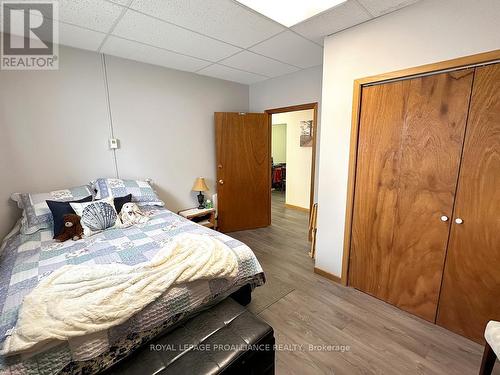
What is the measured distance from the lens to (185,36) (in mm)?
2145

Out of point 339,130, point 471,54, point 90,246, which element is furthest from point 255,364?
point 471,54

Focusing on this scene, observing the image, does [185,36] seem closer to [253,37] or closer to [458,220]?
[253,37]

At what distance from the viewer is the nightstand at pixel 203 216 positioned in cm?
331

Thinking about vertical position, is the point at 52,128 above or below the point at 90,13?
below

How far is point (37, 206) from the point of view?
2.09 metres

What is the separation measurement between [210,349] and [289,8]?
2.32 m

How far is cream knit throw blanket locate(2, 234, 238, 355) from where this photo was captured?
0.96m

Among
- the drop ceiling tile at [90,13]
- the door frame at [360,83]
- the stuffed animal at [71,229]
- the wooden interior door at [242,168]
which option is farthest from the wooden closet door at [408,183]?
the stuffed animal at [71,229]

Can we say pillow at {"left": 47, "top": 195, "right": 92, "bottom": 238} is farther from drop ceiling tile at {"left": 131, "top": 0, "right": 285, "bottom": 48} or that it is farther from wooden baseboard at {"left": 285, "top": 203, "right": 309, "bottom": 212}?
wooden baseboard at {"left": 285, "top": 203, "right": 309, "bottom": 212}

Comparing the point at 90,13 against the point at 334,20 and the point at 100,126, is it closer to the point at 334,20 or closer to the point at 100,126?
the point at 100,126

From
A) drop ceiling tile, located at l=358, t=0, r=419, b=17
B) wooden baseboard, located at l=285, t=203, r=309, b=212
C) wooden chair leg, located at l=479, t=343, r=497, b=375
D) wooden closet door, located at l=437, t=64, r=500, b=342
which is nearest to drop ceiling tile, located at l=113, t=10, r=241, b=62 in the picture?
drop ceiling tile, located at l=358, t=0, r=419, b=17

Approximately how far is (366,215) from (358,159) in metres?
0.52

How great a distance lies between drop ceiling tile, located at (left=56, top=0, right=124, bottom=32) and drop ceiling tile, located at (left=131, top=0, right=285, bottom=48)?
0.21 meters

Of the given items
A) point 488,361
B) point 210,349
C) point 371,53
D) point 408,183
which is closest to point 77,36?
point 371,53
